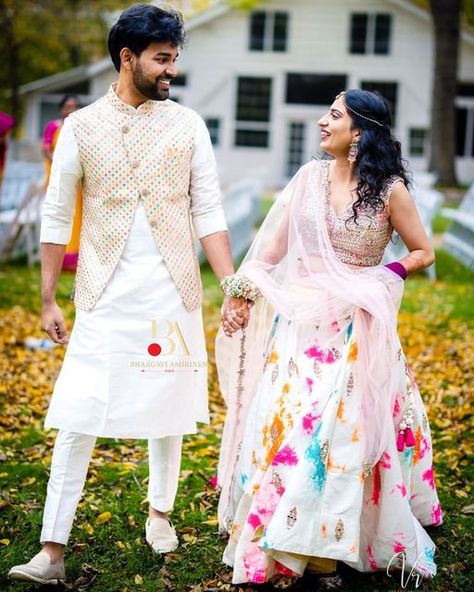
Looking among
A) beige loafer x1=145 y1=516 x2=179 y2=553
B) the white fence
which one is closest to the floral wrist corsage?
beige loafer x1=145 y1=516 x2=179 y2=553

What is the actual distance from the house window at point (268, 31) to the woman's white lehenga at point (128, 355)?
3122 cm

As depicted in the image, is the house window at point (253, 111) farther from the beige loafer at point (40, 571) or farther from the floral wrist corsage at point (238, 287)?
the beige loafer at point (40, 571)

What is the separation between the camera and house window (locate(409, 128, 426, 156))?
3381cm

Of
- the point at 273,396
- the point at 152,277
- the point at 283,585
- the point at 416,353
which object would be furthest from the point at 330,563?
the point at 416,353

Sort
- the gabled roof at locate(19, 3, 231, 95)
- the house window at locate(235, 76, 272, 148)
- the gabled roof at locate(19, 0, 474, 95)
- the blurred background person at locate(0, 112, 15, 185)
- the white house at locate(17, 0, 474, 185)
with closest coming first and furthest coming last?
the blurred background person at locate(0, 112, 15, 185), the gabled roof at locate(19, 0, 474, 95), the gabled roof at locate(19, 3, 231, 95), the white house at locate(17, 0, 474, 185), the house window at locate(235, 76, 272, 148)

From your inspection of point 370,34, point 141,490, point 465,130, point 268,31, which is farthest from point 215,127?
point 141,490

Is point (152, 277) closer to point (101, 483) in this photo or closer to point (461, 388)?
point (101, 483)

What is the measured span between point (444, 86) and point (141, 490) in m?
22.4

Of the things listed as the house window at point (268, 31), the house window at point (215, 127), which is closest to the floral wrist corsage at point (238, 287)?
the house window at point (215, 127)

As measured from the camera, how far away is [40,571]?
3.86m

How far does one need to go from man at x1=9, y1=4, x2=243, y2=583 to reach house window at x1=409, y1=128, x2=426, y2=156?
3088cm

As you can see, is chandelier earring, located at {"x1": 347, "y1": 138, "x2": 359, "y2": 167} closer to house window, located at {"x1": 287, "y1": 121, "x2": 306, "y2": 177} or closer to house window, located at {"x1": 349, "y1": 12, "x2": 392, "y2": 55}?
house window, located at {"x1": 287, "y1": 121, "x2": 306, "y2": 177}

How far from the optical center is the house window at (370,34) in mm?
33719

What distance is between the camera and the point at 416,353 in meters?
8.16
